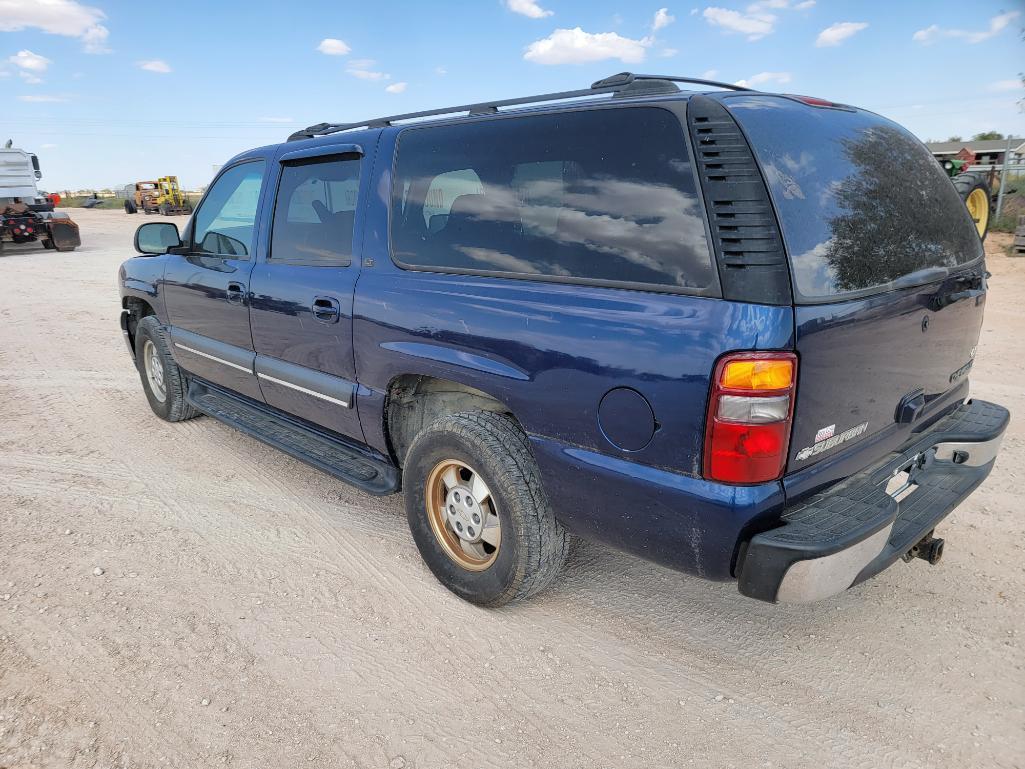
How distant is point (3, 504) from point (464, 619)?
9.62 ft

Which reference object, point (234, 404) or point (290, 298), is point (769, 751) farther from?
point (234, 404)

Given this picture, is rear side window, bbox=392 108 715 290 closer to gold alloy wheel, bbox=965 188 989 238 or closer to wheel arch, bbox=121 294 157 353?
gold alloy wheel, bbox=965 188 989 238

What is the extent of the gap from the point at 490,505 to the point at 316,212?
185 centimetres

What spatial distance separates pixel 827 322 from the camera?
1.99 metres

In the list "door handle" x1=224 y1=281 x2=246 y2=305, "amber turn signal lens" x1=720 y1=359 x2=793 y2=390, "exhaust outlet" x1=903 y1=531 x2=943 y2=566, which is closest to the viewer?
"amber turn signal lens" x1=720 y1=359 x2=793 y2=390

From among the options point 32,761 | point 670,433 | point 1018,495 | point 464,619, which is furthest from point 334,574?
point 1018,495

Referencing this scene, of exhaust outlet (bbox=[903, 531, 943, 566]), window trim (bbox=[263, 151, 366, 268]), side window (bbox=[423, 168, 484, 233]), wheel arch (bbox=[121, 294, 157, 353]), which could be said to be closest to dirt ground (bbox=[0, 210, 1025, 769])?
exhaust outlet (bbox=[903, 531, 943, 566])

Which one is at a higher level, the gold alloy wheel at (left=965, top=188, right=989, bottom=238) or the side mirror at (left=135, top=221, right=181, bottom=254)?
the gold alloy wheel at (left=965, top=188, right=989, bottom=238)

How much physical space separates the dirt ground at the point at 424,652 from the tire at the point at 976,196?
1.51 metres

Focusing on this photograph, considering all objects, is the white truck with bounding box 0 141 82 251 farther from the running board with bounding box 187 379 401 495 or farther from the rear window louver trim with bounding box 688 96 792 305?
the rear window louver trim with bounding box 688 96 792 305

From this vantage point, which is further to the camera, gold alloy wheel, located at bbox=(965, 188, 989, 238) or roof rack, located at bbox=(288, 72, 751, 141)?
gold alloy wheel, located at bbox=(965, 188, 989, 238)

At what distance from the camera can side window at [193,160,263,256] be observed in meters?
3.90

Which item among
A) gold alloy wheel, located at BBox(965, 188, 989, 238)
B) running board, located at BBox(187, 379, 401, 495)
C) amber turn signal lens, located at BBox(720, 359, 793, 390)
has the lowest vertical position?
running board, located at BBox(187, 379, 401, 495)

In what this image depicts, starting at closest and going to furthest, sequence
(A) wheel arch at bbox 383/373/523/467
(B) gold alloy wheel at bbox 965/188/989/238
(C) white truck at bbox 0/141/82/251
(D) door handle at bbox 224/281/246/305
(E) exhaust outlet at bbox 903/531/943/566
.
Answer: (E) exhaust outlet at bbox 903/531/943/566, (A) wheel arch at bbox 383/373/523/467, (B) gold alloy wheel at bbox 965/188/989/238, (D) door handle at bbox 224/281/246/305, (C) white truck at bbox 0/141/82/251
